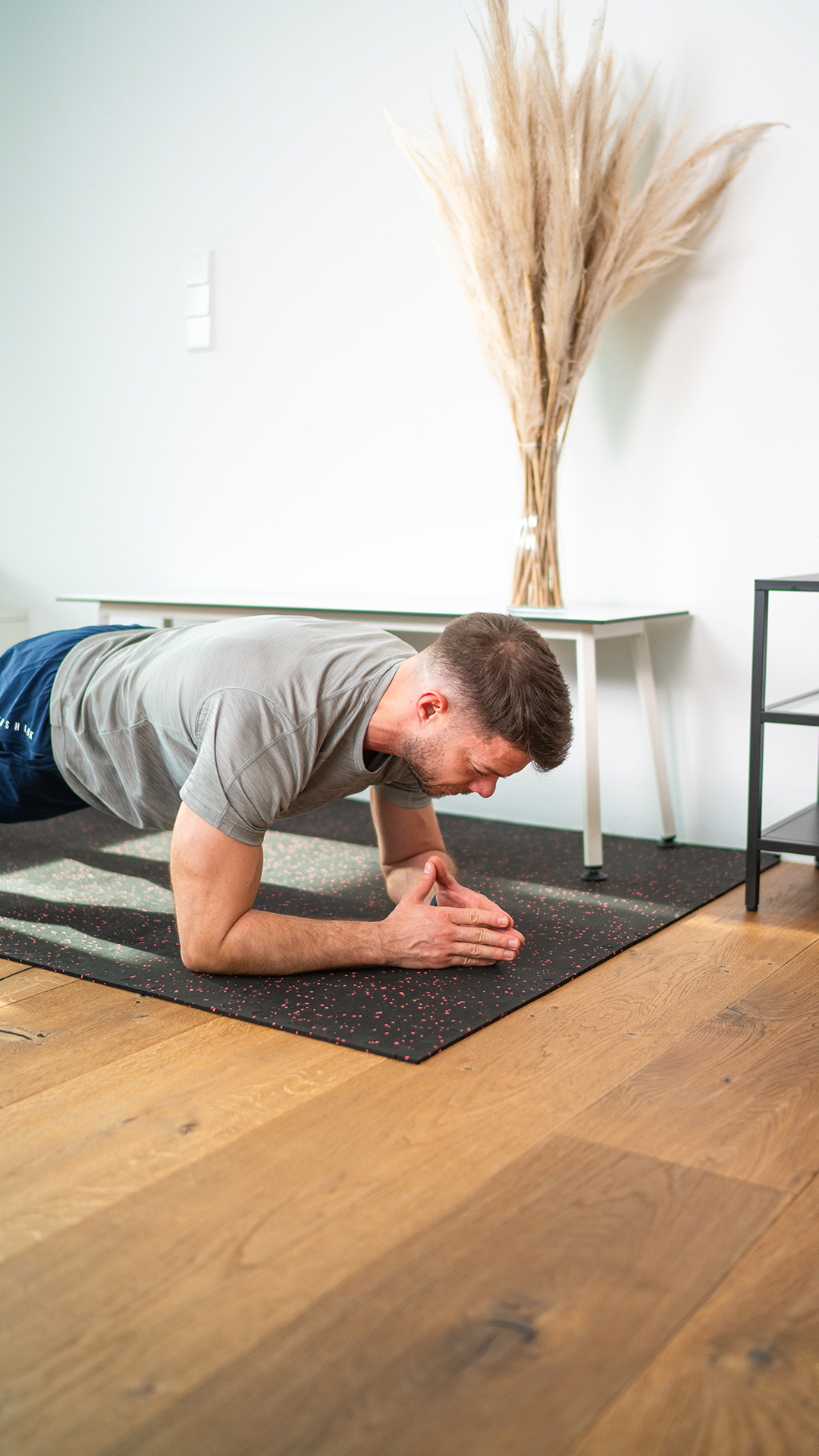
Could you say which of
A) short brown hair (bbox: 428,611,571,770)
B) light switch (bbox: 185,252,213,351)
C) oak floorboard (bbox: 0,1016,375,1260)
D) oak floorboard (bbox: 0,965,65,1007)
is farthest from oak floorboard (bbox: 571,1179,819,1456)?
light switch (bbox: 185,252,213,351)

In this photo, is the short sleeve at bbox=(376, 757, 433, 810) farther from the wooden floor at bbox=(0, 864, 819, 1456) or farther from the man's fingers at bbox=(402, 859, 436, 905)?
the wooden floor at bbox=(0, 864, 819, 1456)

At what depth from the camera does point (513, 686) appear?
156 centimetres

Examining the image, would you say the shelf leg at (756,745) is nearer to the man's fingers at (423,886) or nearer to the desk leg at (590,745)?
the desk leg at (590,745)

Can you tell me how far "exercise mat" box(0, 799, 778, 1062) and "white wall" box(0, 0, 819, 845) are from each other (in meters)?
0.32

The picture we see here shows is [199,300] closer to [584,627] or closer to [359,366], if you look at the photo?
[359,366]

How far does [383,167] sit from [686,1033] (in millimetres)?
2262

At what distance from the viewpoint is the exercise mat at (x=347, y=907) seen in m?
1.65

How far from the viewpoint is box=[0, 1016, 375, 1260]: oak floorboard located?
3.84 feet

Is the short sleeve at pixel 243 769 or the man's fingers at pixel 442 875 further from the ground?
the short sleeve at pixel 243 769

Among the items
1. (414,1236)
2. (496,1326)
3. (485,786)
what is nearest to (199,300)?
(485,786)

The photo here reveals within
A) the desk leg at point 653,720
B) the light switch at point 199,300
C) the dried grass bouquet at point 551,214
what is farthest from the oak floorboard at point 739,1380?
the light switch at point 199,300

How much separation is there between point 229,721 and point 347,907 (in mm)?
643

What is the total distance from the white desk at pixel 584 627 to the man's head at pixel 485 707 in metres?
0.54

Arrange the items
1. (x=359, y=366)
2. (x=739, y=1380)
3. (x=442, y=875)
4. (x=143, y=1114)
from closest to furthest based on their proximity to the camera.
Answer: (x=739, y=1380), (x=143, y=1114), (x=442, y=875), (x=359, y=366)
